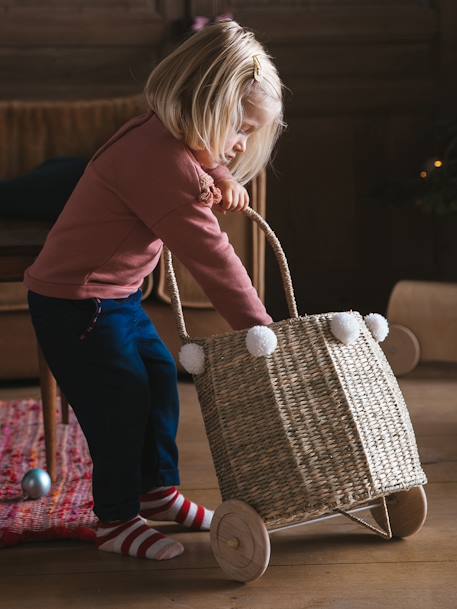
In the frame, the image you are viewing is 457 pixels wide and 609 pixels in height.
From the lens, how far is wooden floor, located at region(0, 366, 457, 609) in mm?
1514

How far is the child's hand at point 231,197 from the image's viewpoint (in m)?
1.66

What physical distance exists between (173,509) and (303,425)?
398 mm

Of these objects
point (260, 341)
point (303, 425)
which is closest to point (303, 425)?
point (303, 425)

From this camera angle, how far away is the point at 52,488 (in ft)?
6.68

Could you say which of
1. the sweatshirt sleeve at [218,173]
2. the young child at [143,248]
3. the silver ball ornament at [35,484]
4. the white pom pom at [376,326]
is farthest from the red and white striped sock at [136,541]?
the sweatshirt sleeve at [218,173]

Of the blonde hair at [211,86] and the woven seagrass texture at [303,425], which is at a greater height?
the blonde hair at [211,86]

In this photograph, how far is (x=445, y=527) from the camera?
1.79 meters

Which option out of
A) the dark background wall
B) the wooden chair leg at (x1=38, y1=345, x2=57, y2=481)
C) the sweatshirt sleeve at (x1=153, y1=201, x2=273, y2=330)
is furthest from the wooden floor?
the dark background wall

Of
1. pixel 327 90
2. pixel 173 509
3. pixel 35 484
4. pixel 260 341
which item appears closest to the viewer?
pixel 260 341

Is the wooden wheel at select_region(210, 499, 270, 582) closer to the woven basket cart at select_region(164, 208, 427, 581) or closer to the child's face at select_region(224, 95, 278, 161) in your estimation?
the woven basket cart at select_region(164, 208, 427, 581)

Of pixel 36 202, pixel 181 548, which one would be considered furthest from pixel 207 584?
pixel 36 202

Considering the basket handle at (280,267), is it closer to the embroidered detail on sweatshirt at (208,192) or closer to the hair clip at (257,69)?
the embroidered detail on sweatshirt at (208,192)

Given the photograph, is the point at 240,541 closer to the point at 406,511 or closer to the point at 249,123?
the point at 406,511

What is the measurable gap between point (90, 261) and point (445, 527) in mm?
773
